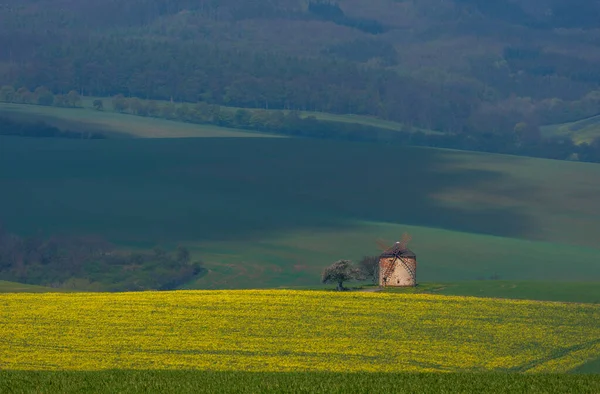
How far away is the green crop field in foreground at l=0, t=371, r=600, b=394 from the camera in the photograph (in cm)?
3438

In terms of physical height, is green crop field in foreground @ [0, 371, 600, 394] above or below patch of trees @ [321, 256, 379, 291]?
above

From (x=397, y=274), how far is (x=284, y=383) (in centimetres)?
5090

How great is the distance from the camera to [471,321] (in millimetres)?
65062

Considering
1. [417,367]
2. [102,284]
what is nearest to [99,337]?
[417,367]

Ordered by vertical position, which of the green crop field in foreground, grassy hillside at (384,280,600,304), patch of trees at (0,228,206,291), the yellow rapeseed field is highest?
the green crop field in foreground

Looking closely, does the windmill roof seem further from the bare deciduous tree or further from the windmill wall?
the bare deciduous tree

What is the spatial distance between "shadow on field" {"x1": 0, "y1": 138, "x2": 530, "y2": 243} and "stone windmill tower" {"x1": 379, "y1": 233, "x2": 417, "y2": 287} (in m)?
A: 63.7

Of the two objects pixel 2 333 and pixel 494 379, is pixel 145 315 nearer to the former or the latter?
pixel 2 333

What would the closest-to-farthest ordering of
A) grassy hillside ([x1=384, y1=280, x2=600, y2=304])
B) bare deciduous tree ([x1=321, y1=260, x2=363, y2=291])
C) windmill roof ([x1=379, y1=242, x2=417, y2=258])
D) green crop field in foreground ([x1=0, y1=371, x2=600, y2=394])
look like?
green crop field in foreground ([x1=0, y1=371, x2=600, y2=394])
grassy hillside ([x1=384, y1=280, x2=600, y2=304])
bare deciduous tree ([x1=321, y1=260, x2=363, y2=291])
windmill roof ([x1=379, y1=242, x2=417, y2=258])

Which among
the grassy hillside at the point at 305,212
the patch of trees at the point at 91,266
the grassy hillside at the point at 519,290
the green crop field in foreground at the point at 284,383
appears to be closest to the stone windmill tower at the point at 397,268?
the grassy hillside at the point at 519,290

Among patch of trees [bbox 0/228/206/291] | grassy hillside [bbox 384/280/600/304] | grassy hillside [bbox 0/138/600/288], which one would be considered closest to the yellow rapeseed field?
grassy hillside [bbox 384/280/600/304]

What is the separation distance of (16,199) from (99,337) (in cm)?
11547

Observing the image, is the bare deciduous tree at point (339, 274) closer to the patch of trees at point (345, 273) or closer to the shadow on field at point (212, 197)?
the patch of trees at point (345, 273)

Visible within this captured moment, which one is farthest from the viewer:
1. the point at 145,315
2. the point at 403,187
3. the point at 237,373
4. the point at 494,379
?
the point at 403,187
